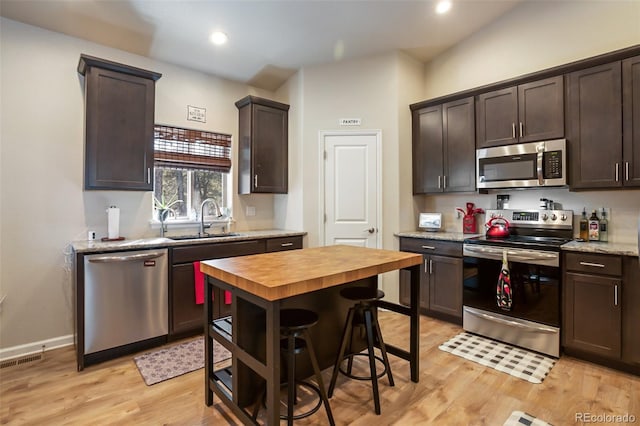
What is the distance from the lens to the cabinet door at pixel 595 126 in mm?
2705

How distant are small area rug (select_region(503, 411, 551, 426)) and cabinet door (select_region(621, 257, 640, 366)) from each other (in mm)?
1116

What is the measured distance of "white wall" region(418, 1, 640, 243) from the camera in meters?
2.92

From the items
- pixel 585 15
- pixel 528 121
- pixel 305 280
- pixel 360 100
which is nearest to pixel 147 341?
pixel 305 280

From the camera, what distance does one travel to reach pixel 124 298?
9.02 feet

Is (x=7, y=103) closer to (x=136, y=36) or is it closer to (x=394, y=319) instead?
(x=136, y=36)

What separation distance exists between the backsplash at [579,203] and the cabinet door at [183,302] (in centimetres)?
263

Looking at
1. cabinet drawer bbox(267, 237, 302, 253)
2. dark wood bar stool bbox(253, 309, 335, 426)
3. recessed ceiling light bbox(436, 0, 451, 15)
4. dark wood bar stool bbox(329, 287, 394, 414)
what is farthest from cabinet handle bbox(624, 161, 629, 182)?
cabinet drawer bbox(267, 237, 302, 253)

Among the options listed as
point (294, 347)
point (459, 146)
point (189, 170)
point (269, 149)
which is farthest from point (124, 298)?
point (459, 146)

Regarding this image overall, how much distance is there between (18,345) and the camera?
2775 mm

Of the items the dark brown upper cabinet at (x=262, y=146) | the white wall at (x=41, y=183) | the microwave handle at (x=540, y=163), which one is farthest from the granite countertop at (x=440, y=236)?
the white wall at (x=41, y=183)

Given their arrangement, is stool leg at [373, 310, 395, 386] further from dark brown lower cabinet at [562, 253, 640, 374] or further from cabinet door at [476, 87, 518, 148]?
cabinet door at [476, 87, 518, 148]

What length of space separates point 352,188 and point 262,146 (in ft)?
4.08

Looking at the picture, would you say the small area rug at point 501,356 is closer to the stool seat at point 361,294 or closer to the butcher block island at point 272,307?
the butcher block island at point 272,307

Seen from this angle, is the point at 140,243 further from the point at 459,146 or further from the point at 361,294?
the point at 459,146
